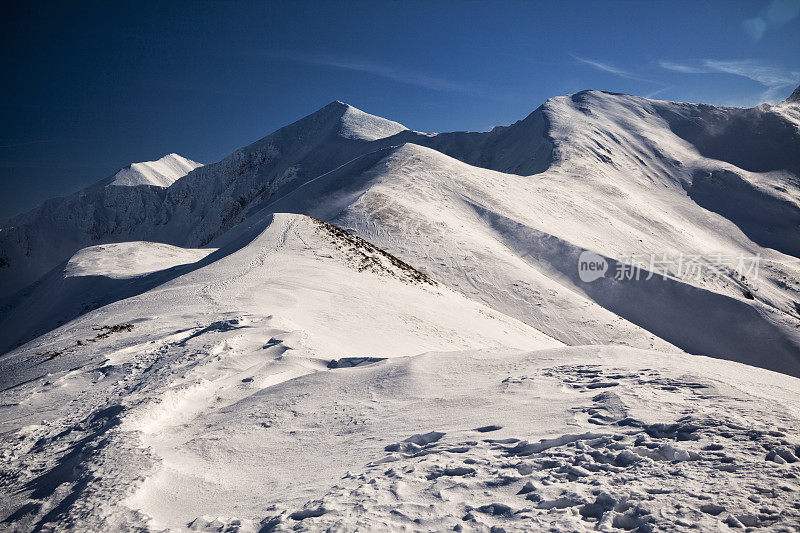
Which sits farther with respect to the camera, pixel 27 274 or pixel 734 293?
pixel 27 274

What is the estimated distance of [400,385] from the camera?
7098 mm

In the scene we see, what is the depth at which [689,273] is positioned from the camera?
111ft

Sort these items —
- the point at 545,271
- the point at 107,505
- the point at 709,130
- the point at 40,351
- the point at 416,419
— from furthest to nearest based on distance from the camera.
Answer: the point at 709,130
the point at 545,271
the point at 40,351
the point at 416,419
the point at 107,505

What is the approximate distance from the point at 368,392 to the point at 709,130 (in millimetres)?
95574

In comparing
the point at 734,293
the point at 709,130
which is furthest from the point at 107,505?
the point at 709,130

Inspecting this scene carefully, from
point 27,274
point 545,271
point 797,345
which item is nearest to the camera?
point 797,345

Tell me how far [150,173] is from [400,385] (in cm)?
19807

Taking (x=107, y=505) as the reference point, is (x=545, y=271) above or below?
above

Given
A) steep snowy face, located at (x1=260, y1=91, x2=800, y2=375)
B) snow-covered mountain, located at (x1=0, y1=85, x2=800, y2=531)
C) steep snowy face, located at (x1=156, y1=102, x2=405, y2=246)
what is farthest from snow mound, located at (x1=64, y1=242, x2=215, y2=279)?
steep snowy face, located at (x1=156, y1=102, x2=405, y2=246)

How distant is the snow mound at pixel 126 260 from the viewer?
101 feet

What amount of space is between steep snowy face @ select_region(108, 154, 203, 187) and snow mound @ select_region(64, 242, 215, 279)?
119431mm

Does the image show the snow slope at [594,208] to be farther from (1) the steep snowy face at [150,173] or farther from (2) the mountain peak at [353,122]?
(1) the steep snowy face at [150,173]

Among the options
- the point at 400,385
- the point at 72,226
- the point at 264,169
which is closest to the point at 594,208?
the point at 400,385

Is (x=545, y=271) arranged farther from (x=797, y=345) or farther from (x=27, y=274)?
(x=27, y=274)
